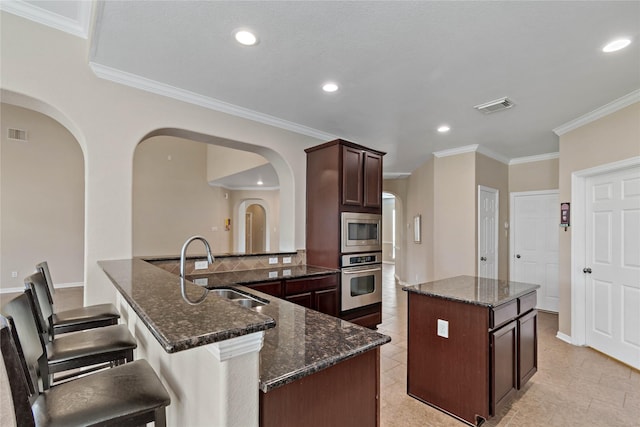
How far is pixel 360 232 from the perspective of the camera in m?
3.81

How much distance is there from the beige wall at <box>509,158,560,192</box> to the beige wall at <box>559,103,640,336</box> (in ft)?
4.55

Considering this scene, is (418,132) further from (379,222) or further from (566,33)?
(566,33)

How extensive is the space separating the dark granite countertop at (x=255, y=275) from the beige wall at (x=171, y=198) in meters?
4.74

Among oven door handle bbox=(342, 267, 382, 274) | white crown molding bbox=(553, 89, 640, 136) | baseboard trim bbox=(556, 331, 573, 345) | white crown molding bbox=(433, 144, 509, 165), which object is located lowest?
baseboard trim bbox=(556, 331, 573, 345)

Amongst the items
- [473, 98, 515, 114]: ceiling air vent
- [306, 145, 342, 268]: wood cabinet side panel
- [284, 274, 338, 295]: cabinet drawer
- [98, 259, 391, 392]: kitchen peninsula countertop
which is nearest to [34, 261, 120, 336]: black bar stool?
[98, 259, 391, 392]: kitchen peninsula countertop

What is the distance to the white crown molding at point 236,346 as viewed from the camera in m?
0.77

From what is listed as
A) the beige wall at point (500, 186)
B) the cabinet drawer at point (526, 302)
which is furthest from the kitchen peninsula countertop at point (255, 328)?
the beige wall at point (500, 186)

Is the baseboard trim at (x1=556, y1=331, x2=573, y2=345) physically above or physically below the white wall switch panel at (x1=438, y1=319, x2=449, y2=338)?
below

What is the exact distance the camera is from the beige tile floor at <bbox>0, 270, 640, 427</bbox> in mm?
2188

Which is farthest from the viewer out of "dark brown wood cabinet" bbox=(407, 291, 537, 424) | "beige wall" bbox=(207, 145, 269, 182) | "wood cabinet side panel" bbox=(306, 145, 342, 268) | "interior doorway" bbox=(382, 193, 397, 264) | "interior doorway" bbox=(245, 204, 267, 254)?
"interior doorway" bbox=(245, 204, 267, 254)

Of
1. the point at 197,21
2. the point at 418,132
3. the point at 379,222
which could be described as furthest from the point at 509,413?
the point at 197,21

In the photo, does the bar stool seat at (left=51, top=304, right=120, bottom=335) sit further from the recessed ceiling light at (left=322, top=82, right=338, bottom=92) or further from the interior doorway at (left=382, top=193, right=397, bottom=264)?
the interior doorway at (left=382, top=193, right=397, bottom=264)

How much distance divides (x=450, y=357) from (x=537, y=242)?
4277 millimetres

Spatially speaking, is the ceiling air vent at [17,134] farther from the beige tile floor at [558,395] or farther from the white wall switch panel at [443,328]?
the white wall switch panel at [443,328]
